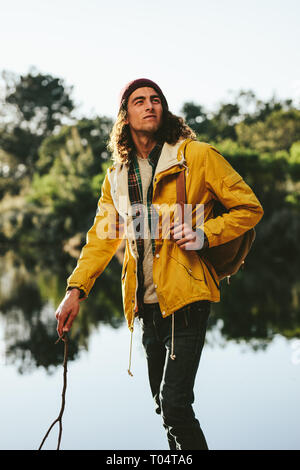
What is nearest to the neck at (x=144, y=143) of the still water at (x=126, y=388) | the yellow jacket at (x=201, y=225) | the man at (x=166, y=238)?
the man at (x=166, y=238)

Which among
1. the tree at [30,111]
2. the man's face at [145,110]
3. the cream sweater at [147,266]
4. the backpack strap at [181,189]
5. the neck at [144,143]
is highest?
the tree at [30,111]

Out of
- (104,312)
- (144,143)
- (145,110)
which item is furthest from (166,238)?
(104,312)

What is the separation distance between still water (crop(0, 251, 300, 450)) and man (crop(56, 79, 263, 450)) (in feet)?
4.49

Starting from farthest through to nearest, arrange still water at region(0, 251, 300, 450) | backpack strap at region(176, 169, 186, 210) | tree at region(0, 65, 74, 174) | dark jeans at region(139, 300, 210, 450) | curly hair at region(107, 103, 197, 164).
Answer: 1. tree at region(0, 65, 74, 174)
2. still water at region(0, 251, 300, 450)
3. curly hair at region(107, 103, 197, 164)
4. backpack strap at region(176, 169, 186, 210)
5. dark jeans at region(139, 300, 210, 450)

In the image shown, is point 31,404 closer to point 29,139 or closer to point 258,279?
point 258,279

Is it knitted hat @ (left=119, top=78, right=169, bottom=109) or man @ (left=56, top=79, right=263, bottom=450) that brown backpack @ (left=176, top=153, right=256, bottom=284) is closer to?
man @ (left=56, top=79, right=263, bottom=450)

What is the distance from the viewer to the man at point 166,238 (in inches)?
110

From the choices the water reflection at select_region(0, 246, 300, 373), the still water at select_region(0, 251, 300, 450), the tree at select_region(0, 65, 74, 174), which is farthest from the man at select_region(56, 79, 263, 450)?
the tree at select_region(0, 65, 74, 174)

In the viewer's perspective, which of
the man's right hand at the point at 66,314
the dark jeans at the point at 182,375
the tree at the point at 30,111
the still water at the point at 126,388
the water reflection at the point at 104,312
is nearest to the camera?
the dark jeans at the point at 182,375

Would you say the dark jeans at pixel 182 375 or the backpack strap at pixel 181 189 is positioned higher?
the backpack strap at pixel 181 189

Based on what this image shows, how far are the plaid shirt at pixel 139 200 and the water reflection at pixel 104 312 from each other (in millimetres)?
3943

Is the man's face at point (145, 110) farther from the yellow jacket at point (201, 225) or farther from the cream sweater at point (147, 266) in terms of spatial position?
the cream sweater at point (147, 266)

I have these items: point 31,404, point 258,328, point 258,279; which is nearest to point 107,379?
point 31,404

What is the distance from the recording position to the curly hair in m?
3.16
